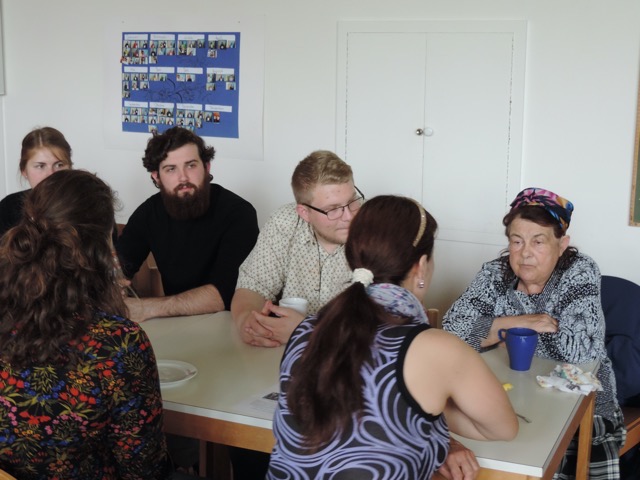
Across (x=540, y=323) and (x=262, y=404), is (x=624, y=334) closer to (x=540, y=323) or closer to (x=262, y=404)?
(x=540, y=323)

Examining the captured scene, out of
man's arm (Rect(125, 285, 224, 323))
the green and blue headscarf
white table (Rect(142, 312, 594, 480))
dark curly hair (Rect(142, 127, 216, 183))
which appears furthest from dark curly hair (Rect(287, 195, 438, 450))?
dark curly hair (Rect(142, 127, 216, 183))

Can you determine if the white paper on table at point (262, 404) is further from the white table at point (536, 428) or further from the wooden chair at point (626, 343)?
the wooden chair at point (626, 343)

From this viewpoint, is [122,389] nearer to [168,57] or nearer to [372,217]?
[372,217]

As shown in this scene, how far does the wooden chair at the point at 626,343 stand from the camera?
2.61 meters

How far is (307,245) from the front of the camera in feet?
9.04

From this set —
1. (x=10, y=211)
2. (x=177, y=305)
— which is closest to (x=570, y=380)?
(x=177, y=305)

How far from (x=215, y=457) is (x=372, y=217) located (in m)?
1.30

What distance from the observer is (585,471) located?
2.22m

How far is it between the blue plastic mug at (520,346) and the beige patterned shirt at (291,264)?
2.36 feet

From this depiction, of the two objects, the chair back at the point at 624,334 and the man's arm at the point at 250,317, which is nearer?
the man's arm at the point at 250,317

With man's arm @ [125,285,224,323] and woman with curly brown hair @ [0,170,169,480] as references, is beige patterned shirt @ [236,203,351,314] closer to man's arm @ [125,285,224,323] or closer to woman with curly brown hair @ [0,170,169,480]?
man's arm @ [125,285,224,323]

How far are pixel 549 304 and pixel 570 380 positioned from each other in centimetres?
40

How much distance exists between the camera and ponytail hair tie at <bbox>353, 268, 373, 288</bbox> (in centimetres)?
149

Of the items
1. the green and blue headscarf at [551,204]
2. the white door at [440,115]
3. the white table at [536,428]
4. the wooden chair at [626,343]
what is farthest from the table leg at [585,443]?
the white door at [440,115]
